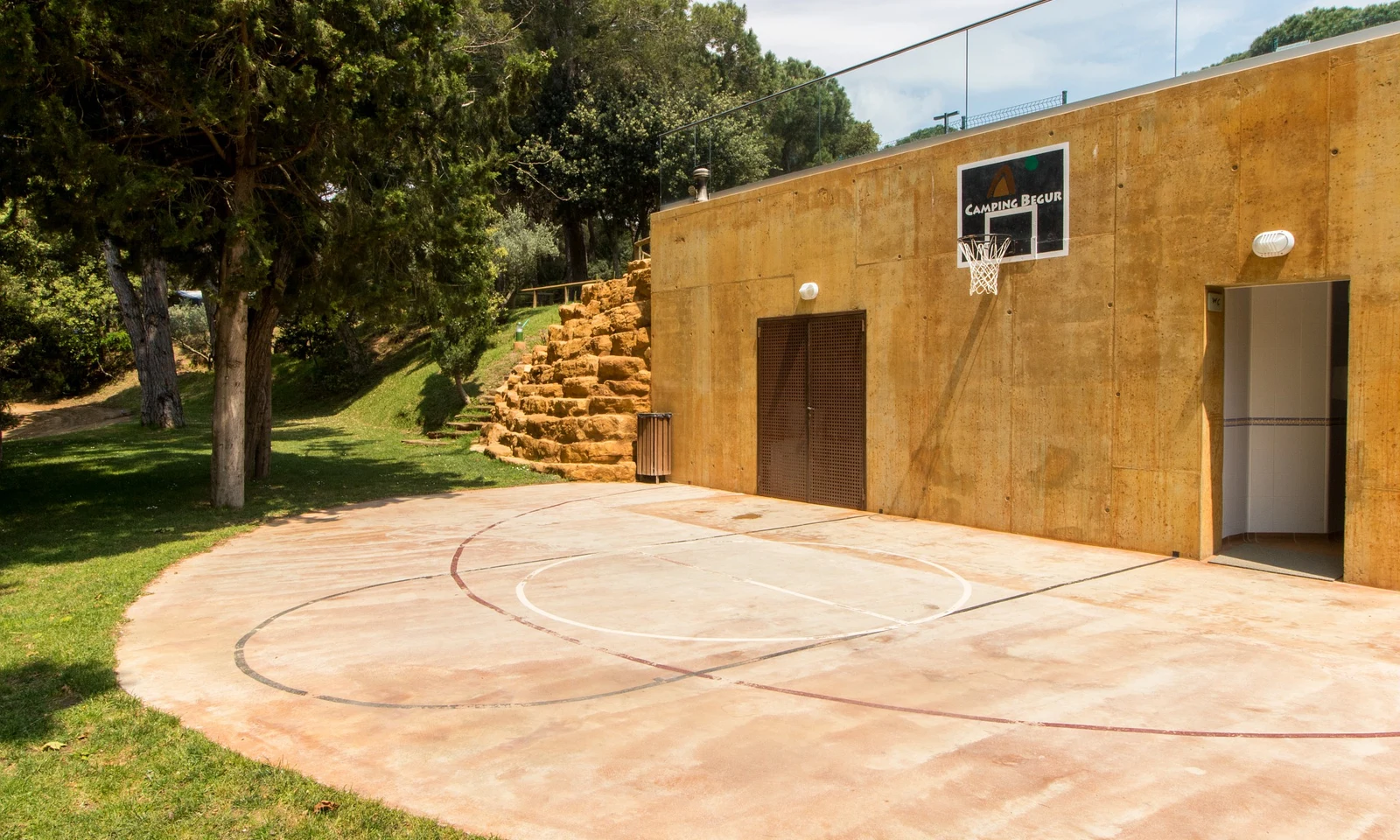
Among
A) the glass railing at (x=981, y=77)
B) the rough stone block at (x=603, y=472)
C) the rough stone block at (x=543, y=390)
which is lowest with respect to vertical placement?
the rough stone block at (x=603, y=472)

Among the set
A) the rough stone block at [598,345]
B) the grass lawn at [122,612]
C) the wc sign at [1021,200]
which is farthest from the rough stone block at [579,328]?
the wc sign at [1021,200]

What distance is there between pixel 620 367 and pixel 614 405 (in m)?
0.72

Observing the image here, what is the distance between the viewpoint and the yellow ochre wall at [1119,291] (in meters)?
8.29

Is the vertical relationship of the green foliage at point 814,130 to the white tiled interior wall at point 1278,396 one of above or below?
above

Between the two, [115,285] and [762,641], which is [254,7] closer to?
[762,641]

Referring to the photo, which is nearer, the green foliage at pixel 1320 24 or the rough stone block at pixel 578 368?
the green foliage at pixel 1320 24

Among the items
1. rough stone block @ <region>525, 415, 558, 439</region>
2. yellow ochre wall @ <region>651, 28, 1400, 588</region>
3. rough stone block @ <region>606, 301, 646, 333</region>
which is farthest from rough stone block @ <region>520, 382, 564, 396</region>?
yellow ochre wall @ <region>651, 28, 1400, 588</region>

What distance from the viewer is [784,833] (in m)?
3.82

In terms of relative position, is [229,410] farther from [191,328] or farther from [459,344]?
[191,328]

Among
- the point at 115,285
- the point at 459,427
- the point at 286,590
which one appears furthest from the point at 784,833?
the point at 115,285

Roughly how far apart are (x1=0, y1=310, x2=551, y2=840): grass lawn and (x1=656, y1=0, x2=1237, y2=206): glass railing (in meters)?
7.46

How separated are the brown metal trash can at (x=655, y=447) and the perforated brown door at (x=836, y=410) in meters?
3.54

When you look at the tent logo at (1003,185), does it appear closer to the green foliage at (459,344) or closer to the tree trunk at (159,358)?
the green foliage at (459,344)

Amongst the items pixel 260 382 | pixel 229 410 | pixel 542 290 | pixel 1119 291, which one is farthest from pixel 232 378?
A: pixel 542 290
